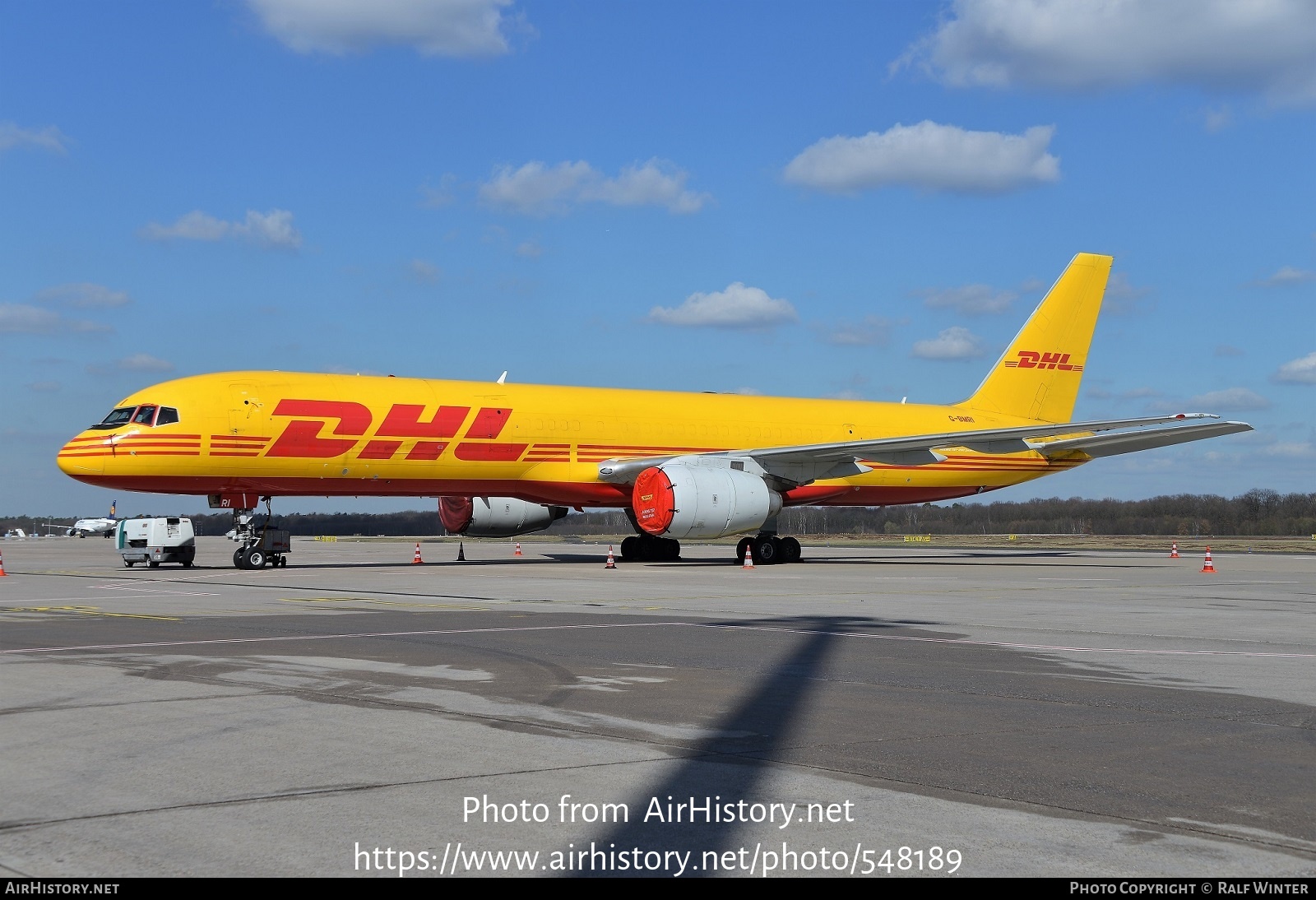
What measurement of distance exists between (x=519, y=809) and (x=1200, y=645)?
9.27 m

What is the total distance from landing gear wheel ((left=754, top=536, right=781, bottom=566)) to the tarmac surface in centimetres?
1687

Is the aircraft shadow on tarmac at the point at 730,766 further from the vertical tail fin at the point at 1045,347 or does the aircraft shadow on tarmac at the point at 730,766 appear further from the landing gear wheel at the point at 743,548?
the vertical tail fin at the point at 1045,347

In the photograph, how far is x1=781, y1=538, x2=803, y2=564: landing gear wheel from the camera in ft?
108

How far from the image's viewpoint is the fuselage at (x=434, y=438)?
27.0 meters

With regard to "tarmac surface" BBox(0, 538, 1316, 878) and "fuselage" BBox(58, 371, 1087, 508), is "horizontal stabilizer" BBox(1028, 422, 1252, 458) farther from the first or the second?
"tarmac surface" BBox(0, 538, 1316, 878)

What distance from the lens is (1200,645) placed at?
40.7 ft

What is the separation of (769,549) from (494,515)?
26.8ft

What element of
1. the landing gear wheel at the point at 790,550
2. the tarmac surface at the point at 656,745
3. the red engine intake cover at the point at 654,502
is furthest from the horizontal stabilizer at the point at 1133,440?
the tarmac surface at the point at 656,745

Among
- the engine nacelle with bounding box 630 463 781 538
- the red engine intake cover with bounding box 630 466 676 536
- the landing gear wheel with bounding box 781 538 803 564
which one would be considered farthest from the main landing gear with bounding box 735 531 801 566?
the red engine intake cover with bounding box 630 466 676 536


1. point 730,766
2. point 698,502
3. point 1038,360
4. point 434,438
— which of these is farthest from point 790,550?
point 730,766

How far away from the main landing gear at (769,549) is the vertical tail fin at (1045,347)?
34.2 ft

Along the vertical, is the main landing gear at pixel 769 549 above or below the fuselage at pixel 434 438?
below
